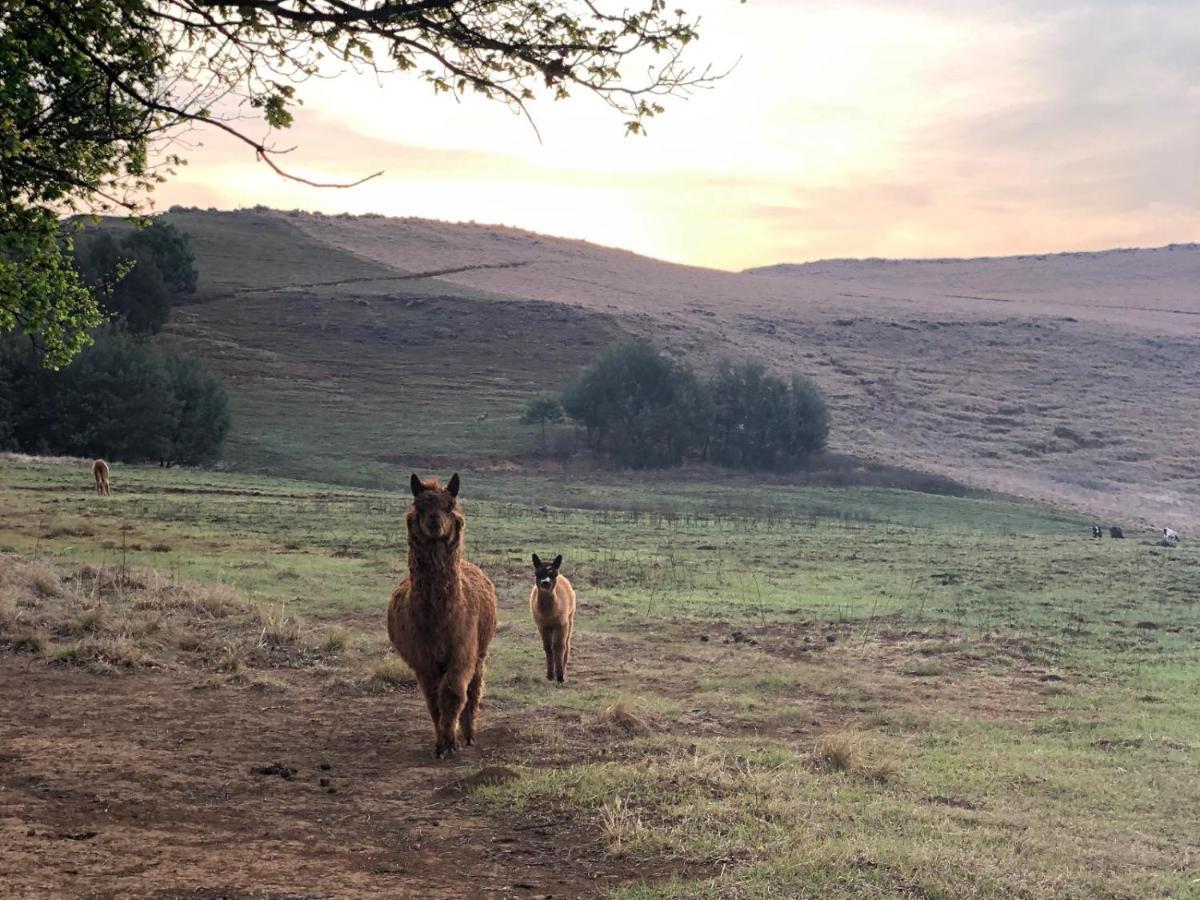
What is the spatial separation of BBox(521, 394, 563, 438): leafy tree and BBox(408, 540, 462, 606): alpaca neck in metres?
60.1

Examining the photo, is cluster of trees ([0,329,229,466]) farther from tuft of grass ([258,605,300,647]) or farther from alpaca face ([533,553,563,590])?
alpaca face ([533,553,563,590])

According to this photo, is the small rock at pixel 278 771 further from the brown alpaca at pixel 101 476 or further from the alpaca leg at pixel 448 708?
the brown alpaca at pixel 101 476

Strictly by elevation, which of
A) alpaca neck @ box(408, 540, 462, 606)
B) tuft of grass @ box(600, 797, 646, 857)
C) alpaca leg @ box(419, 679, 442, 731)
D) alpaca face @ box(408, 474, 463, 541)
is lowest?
tuft of grass @ box(600, 797, 646, 857)

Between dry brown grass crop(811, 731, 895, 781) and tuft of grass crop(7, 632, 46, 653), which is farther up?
tuft of grass crop(7, 632, 46, 653)

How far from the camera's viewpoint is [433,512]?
9.31m

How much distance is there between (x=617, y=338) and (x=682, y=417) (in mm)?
21310

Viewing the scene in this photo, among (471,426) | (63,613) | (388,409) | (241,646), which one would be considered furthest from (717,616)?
(388,409)

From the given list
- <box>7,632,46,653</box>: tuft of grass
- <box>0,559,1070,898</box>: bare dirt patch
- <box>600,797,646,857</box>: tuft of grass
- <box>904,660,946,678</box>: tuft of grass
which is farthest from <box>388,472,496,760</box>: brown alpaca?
<box>904,660,946,678</box>: tuft of grass

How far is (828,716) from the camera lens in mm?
12328

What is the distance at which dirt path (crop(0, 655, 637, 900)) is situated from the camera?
253 inches

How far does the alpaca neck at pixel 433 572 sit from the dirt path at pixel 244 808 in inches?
53.4

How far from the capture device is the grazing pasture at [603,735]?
6.79 meters

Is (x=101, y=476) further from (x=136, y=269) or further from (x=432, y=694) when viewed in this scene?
(x=136, y=269)

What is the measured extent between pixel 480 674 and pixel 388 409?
6381 centimetres
